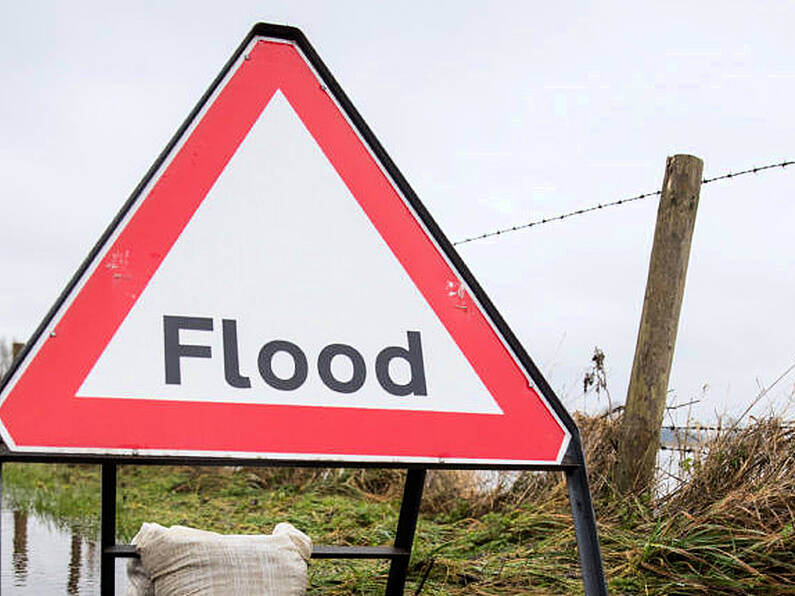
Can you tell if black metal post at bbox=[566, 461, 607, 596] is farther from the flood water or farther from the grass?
the flood water

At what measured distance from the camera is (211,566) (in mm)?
3201

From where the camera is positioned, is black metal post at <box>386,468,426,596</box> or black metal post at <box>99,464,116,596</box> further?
black metal post at <box>386,468,426,596</box>

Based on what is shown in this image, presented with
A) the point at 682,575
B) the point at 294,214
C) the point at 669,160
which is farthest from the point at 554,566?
the point at 294,214

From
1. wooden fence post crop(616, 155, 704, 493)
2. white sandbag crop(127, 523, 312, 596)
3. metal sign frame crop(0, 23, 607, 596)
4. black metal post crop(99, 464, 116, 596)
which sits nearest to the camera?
→ metal sign frame crop(0, 23, 607, 596)

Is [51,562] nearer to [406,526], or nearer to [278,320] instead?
[406,526]

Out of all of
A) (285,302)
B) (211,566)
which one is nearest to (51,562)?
(211,566)

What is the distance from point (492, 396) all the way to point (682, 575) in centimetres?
199

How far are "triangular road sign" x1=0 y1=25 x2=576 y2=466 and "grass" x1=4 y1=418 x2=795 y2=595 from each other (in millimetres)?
1975

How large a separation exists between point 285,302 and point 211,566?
1.50 m

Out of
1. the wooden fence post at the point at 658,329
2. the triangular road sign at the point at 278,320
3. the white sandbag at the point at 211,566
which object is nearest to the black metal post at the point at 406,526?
the white sandbag at the point at 211,566

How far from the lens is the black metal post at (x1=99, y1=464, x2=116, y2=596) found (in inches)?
111

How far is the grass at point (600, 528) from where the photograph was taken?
373 cm

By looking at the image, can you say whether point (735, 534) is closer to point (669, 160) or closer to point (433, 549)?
point (433, 549)

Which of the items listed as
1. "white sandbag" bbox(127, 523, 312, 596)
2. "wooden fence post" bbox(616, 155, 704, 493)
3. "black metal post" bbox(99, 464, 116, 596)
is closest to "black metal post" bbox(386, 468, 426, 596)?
"white sandbag" bbox(127, 523, 312, 596)
